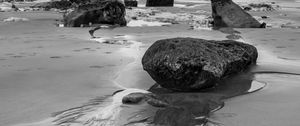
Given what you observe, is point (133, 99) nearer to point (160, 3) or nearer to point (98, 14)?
point (98, 14)

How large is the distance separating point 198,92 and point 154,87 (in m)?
0.43

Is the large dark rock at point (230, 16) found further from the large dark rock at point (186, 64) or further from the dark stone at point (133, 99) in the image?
the dark stone at point (133, 99)

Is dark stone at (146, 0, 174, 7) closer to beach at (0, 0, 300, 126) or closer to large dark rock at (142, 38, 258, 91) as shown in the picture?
beach at (0, 0, 300, 126)

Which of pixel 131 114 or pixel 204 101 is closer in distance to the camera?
pixel 131 114

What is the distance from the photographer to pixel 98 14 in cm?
962

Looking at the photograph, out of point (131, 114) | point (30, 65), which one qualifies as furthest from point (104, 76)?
point (131, 114)

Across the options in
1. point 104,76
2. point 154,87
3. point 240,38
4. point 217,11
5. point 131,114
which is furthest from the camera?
point 217,11

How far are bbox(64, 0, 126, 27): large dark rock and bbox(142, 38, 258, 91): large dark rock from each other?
576 cm

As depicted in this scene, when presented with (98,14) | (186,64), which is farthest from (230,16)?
(186,64)

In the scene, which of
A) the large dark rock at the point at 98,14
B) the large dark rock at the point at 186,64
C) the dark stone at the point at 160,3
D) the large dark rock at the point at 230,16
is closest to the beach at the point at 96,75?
the large dark rock at the point at 186,64

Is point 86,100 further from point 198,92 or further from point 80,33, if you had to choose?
point 80,33

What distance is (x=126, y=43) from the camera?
6.34 metres

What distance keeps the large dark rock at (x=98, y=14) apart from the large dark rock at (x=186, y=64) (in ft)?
18.9

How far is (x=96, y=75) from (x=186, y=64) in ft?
3.72
